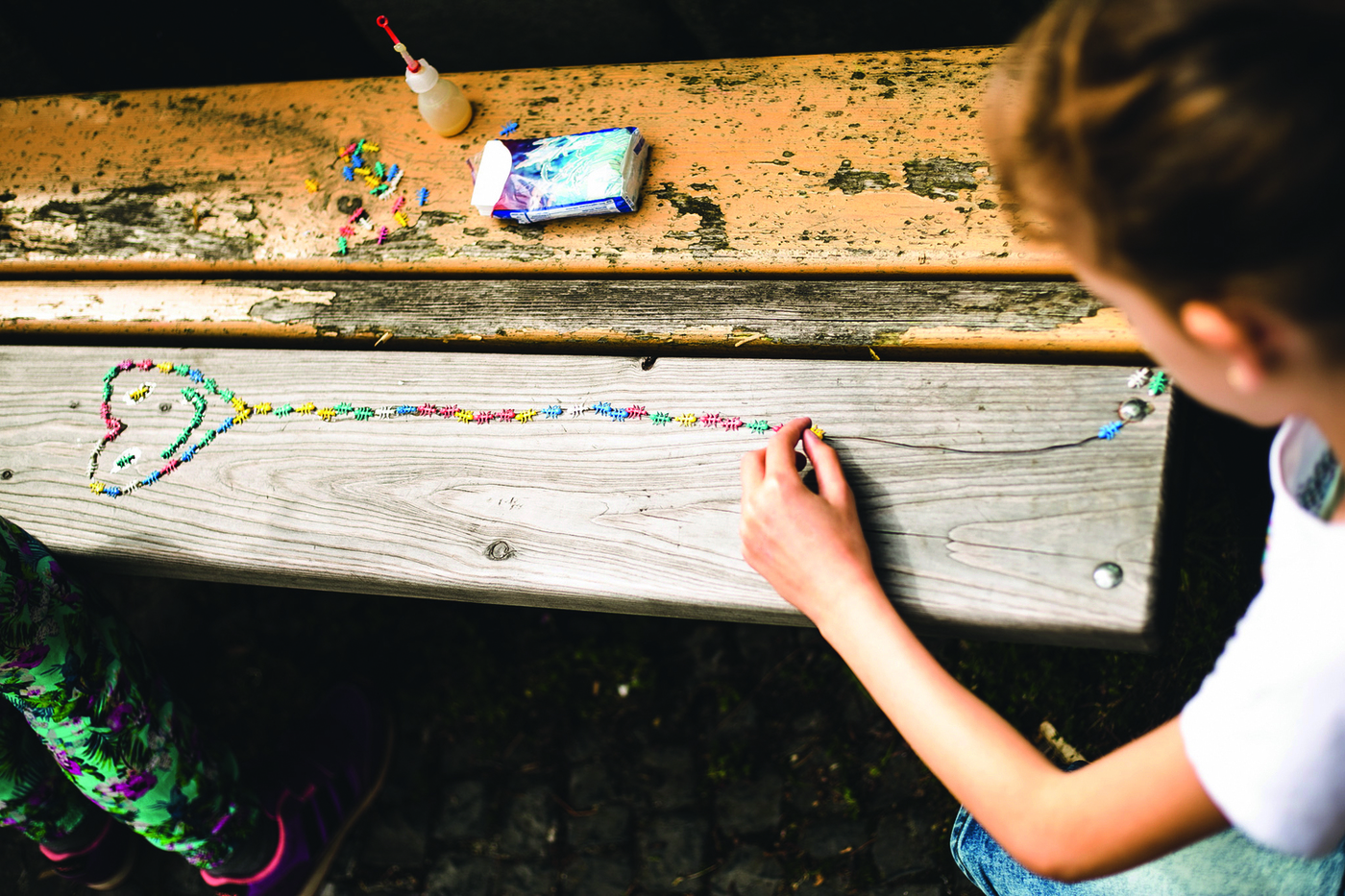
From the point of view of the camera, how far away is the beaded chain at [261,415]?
127 cm

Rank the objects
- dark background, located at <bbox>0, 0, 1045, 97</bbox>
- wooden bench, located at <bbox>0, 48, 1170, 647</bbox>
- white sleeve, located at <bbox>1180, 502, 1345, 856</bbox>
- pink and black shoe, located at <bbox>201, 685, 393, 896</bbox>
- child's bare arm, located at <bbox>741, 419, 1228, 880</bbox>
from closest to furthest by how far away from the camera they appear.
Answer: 1. white sleeve, located at <bbox>1180, 502, 1345, 856</bbox>
2. child's bare arm, located at <bbox>741, 419, 1228, 880</bbox>
3. wooden bench, located at <bbox>0, 48, 1170, 647</bbox>
4. pink and black shoe, located at <bbox>201, 685, 393, 896</bbox>
5. dark background, located at <bbox>0, 0, 1045, 97</bbox>

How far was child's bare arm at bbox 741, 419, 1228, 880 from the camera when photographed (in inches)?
33.4

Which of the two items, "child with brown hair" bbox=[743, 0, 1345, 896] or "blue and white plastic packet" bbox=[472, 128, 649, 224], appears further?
"blue and white plastic packet" bbox=[472, 128, 649, 224]

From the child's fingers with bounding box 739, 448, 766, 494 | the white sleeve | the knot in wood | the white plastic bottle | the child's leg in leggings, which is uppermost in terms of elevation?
the white plastic bottle

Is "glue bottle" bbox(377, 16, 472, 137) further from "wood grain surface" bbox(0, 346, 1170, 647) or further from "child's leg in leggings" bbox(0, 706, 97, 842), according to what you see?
"child's leg in leggings" bbox(0, 706, 97, 842)

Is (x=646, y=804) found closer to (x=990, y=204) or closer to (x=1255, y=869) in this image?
(x=1255, y=869)

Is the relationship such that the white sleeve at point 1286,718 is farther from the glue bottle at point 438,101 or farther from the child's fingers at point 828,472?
the glue bottle at point 438,101

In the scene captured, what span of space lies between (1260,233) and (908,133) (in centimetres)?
95

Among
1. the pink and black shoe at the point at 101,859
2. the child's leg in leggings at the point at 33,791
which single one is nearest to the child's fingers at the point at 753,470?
the child's leg in leggings at the point at 33,791

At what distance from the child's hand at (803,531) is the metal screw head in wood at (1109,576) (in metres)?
0.27

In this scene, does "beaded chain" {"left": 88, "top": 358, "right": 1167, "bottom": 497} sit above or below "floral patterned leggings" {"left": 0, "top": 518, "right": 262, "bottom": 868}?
above

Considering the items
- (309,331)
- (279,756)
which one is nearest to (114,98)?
(309,331)

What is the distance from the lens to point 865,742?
1.97 metres

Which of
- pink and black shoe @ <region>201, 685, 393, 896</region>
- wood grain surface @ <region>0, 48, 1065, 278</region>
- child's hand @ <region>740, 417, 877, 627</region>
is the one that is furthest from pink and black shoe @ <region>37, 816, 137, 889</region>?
child's hand @ <region>740, 417, 877, 627</region>
